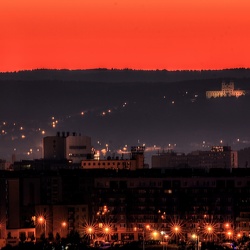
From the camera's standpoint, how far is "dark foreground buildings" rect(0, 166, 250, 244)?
3533 inches

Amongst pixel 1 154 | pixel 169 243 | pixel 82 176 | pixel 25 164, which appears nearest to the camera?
pixel 169 243

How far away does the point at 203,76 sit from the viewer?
198 m

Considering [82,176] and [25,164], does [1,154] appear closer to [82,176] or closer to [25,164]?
[25,164]

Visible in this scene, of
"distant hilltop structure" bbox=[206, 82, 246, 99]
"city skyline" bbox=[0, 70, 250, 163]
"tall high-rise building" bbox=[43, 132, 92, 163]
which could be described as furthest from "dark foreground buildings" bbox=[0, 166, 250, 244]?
"distant hilltop structure" bbox=[206, 82, 246, 99]

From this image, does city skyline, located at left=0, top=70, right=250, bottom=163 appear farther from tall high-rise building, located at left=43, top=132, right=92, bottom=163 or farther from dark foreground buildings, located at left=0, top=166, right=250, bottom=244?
dark foreground buildings, located at left=0, top=166, right=250, bottom=244

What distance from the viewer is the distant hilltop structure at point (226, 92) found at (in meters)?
189

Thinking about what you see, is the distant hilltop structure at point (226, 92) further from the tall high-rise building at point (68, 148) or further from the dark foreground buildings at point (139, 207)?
the dark foreground buildings at point (139, 207)

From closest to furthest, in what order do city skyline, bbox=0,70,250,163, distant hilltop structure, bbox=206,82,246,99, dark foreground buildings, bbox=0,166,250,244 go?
dark foreground buildings, bbox=0,166,250,244 → city skyline, bbox=0,70,250,163 → distant hilltop structure, bbox=206,82,246,99

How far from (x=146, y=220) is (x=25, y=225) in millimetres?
5810

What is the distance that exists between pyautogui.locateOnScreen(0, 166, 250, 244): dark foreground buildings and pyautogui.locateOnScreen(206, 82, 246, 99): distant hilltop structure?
88.7 meters

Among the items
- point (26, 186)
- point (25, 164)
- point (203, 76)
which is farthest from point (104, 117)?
point (26, 186)

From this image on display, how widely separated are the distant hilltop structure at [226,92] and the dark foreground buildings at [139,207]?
88.7m

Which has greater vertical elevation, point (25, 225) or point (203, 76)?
point (203, 76)

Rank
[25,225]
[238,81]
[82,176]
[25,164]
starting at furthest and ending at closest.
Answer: [238,81], [25,164], [82,176], [25,225]
